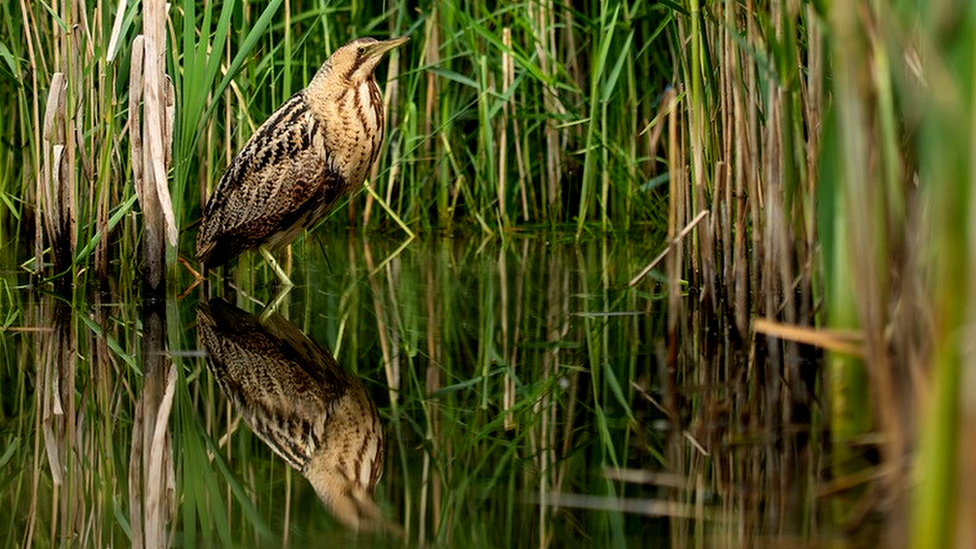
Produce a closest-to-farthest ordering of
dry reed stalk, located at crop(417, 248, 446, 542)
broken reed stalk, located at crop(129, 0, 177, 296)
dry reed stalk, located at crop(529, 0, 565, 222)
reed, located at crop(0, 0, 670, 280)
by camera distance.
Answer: dry reed stalk, located at crop(417, 248, 446, 542) < broken reed stalk, located at crop(129, 0, 177, 296) < reed, located at crop(0, 0, 670, 280) < dry reed stalk, located at crop(529, 0, 565, 222)

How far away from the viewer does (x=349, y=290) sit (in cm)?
573

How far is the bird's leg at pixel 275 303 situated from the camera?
5.05 meters

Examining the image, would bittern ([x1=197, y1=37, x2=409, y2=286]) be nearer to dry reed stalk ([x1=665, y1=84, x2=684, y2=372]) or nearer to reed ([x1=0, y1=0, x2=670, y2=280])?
reed ([x1=0, y1=0, x2=670, y2=280])

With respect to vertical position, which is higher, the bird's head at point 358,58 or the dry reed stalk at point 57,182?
the bird's head at point 358,58

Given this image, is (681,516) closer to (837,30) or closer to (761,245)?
(837,30)

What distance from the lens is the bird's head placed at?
6078 millimetres

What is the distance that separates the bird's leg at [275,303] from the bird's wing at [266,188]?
0.26m

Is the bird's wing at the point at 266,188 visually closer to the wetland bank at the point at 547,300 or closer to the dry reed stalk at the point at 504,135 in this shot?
the wetland bank at the point at 547,300

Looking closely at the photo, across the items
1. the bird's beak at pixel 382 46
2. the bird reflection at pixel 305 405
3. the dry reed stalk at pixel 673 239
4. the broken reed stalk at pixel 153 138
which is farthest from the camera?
the bird's beak at pixel 382 46

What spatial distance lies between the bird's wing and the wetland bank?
0.19 meters

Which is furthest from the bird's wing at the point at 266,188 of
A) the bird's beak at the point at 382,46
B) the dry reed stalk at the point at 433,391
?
the dry reed stalk at the point at 433,391

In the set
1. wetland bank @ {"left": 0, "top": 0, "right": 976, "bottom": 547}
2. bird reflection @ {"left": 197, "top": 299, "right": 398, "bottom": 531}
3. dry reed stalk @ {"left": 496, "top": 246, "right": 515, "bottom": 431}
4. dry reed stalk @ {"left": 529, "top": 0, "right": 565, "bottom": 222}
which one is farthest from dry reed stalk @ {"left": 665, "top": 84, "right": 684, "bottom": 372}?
dry reed stalk @ {"left": 529, "top": 0, "right": 565, "bottom": 222}

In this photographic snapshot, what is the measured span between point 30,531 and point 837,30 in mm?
1468

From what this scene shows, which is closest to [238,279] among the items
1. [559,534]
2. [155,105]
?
[155,105]
